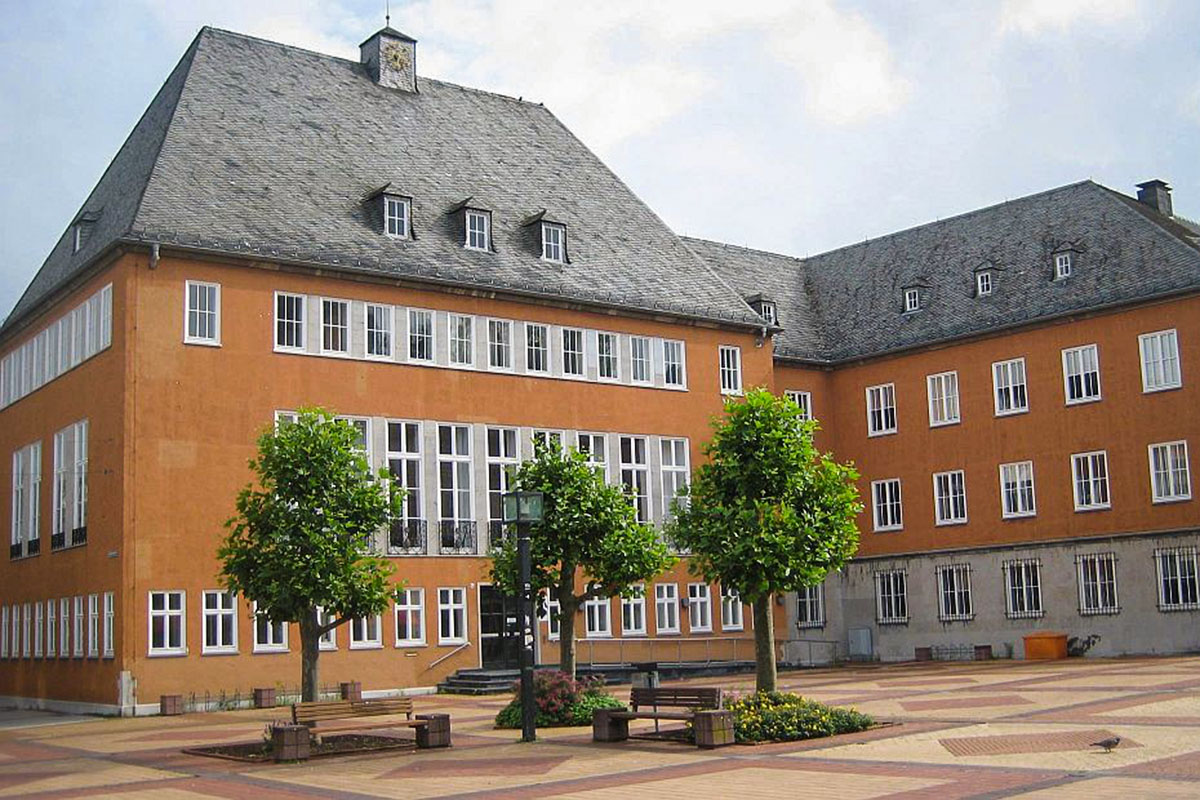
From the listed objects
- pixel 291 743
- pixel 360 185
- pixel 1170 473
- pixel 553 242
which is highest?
pixel 360 185

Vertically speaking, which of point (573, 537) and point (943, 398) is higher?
point (943, 398)

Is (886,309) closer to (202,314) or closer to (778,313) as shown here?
(778,313)

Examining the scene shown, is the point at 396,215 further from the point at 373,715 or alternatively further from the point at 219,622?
the point at 373,715

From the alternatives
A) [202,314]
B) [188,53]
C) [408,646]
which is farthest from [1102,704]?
[188,53]

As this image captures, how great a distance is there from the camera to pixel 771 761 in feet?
56.9

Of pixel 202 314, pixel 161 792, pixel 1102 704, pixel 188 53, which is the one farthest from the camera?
pixel 188 53

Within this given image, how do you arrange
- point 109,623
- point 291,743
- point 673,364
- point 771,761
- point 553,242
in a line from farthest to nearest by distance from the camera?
point 673,364 → point 553,242 → point 109,623 → point 291,743 → point 771,761

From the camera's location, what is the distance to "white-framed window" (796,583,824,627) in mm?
49625

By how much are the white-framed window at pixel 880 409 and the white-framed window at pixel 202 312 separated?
80.3ft

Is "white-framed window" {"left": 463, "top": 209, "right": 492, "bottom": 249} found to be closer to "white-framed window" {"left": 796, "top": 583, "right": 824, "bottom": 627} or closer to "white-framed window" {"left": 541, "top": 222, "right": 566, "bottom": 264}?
"white-framed window" {"left": 541, "top": 222, "right": 566, "bottom": 264}

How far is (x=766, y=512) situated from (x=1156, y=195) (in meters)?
31.7

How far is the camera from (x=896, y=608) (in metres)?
48.2

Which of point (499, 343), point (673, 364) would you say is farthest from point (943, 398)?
point (499, 343)

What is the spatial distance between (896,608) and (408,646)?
19137 mm
